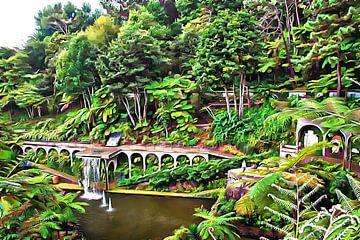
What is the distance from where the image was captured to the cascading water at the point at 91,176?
819 centimetres

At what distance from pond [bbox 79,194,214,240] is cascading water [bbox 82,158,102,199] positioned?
2.08ft

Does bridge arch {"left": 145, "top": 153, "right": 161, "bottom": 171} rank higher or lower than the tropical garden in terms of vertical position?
lower

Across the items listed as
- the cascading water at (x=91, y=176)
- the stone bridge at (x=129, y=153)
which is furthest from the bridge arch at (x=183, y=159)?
the cascading water at (x=91, y=176)

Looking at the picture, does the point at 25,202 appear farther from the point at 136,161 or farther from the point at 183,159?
the point at 136,161

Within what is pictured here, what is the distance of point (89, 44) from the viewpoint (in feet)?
31.3

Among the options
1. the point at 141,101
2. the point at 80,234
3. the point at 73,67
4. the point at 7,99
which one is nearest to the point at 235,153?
the point at 141,101

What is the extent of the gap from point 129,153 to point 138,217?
2418 millimetres

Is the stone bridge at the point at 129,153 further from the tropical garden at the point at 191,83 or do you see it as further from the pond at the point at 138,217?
the pond at the point at 138,217

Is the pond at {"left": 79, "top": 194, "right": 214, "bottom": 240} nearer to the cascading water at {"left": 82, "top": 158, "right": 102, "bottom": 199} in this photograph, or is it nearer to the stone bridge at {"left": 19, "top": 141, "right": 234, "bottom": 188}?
the cascading water at {"left": 82, "top": 158, "right": 102, "bottom": 199}

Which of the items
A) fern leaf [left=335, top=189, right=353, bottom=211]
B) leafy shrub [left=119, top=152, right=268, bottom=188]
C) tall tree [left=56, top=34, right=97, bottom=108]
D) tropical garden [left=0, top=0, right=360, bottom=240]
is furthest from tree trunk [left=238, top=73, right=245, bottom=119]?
fern leaf [left=335, top=189, right=353, bottom=211]

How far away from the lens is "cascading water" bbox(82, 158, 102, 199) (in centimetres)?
819

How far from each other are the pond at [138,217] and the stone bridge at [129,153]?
1.00m

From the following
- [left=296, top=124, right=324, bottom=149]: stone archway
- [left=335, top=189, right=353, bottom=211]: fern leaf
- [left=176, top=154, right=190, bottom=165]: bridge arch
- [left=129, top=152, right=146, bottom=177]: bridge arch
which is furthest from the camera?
[left=129, top=152, right=146, bottom=177]: bridge arch

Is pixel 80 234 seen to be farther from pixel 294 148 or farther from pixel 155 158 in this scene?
pixel 294 148
